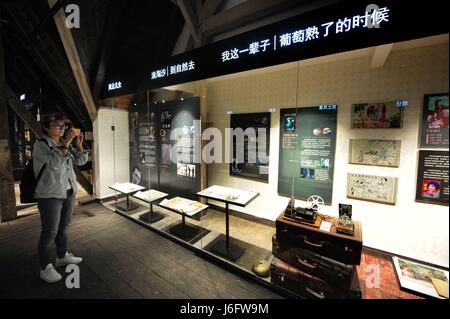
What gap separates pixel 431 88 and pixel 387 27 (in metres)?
0.86

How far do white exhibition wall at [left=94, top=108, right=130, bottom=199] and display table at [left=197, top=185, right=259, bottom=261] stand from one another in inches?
117

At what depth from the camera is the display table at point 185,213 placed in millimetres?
3189

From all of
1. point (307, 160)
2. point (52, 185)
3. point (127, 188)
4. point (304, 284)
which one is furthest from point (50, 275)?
point (307, 160)

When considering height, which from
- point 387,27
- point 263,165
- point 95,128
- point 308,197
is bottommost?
point 308,197

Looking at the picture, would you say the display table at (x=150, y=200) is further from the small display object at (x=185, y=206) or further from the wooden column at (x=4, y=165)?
the wooden column at (x=4, y=165)

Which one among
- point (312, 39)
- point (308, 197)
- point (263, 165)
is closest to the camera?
point (312, 39)

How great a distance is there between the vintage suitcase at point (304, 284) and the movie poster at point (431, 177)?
3.62 feet

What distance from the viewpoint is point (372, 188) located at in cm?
270

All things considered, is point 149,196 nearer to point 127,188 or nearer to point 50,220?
point 127,188

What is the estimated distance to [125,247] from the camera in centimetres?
297

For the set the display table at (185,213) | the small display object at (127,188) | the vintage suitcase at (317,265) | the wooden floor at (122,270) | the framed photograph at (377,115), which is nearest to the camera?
the vintage suitcase at (317,265)

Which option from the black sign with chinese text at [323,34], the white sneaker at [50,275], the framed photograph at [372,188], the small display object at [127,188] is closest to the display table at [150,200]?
the small display object at [127,188]
